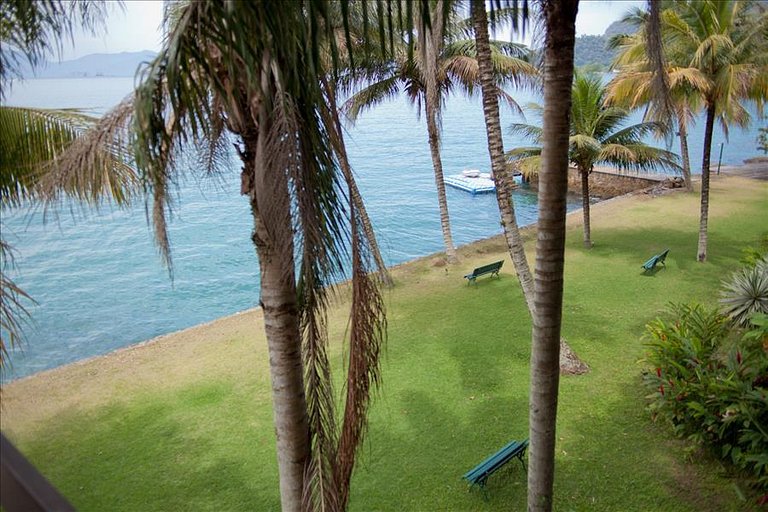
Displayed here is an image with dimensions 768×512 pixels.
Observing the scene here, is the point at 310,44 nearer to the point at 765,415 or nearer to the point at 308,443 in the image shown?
the point at 308,443

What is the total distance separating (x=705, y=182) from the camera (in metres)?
13.4

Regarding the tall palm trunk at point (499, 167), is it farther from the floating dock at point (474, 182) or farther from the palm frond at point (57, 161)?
the floating dock at point (474, 182)

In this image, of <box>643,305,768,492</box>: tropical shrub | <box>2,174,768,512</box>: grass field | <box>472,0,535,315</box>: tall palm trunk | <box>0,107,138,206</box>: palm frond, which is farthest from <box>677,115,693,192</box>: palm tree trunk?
<box>0,107,138,206</box>: palm frond

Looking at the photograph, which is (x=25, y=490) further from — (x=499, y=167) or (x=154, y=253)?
(x=154, y=253)

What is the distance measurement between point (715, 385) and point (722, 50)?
841 cm

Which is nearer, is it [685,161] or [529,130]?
[529,130]

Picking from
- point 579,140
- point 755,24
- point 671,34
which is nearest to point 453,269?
point 579,140

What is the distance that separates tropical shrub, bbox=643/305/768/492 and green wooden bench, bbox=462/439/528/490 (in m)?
2.05

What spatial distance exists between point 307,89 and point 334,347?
26.2ft

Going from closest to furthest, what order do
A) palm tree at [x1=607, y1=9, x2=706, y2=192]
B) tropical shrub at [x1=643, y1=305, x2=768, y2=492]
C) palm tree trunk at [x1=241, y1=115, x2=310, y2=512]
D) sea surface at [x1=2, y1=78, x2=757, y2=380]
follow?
palm tree trunk at [x1=241, y1=115, x2=310, y2=512]
tropical shrub at [x1=643, y1=305, x2=768, y2=492]
palm tree at [x1=607, y1=9, x2=706, y2=192]
sea surface at [x1=2, y1=78, x2=757, y2=380]

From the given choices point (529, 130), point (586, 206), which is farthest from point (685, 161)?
point (529, 130)

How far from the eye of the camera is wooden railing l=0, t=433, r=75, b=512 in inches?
41.7

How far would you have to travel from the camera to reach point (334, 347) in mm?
10984

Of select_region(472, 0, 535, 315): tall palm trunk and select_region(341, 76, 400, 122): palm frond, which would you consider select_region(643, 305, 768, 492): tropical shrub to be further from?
select_region(341, 76, 400, 122): palm frond
